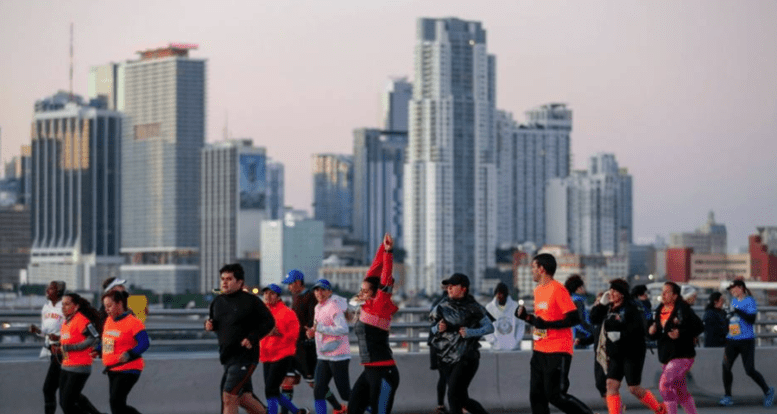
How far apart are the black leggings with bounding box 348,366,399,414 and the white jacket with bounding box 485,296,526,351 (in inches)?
197

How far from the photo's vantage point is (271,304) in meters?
16.0

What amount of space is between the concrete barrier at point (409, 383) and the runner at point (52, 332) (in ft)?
2.99

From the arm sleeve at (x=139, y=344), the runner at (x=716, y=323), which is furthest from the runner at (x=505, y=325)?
the arm sleeve at (x=139, y=344)

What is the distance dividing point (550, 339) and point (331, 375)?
115 inches

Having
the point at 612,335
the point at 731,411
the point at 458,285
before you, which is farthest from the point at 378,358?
the point at 731,411

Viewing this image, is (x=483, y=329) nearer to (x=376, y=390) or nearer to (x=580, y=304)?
(x=376, y=390)

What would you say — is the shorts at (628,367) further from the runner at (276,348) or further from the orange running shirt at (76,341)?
the orange running shirt at (76,341)

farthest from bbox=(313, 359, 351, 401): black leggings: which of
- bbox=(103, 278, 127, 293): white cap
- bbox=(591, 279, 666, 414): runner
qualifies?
bbox=(591, 279, 666, 414): runner

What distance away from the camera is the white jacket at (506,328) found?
65.8ft

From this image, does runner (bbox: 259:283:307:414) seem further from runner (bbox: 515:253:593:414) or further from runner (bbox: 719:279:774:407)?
runner (bbox: 719:279:774:407)

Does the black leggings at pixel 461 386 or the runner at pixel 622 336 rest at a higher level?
the runner at pixel 622 336

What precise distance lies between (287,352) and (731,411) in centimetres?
570

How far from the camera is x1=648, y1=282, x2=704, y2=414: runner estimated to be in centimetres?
1516

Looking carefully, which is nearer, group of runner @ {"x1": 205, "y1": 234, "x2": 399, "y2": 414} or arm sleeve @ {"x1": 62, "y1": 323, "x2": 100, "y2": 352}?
group of runner @ {"x1": 205, "y1": 234, "x2": 399, "y2": 414}
